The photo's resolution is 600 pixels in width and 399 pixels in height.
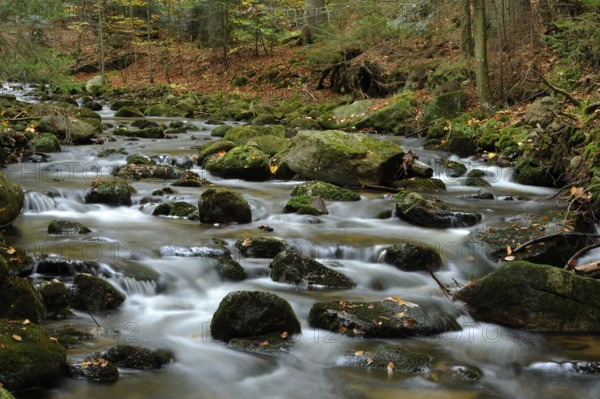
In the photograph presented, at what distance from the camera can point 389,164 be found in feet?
40.8

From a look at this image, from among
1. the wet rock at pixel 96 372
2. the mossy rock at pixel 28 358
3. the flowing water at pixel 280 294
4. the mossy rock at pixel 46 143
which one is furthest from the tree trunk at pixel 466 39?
the mossy rock at pixel 28 358

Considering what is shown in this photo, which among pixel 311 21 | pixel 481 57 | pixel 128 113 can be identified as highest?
pixel 311 21

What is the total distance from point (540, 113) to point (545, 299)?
848 cm

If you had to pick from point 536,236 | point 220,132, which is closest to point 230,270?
point 536,236

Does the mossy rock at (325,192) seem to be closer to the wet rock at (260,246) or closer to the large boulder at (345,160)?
the large boulder at (345,160)

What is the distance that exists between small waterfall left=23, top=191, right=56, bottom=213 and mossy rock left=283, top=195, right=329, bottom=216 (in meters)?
3.87

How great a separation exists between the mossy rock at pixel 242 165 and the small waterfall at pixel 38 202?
12.8 feet

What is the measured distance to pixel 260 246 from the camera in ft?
26.1

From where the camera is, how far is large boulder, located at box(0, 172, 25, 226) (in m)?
8.22

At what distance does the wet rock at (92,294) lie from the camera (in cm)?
611

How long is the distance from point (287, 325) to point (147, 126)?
14.4 meters

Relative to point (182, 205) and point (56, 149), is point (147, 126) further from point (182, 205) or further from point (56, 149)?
point (182, 205)

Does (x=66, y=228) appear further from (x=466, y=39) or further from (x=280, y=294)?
(x=466, y=39)

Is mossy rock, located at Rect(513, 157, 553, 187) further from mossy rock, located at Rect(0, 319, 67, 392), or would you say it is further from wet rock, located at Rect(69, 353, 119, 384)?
mossy rock, located at Rect(0, 319, 67, 392)
